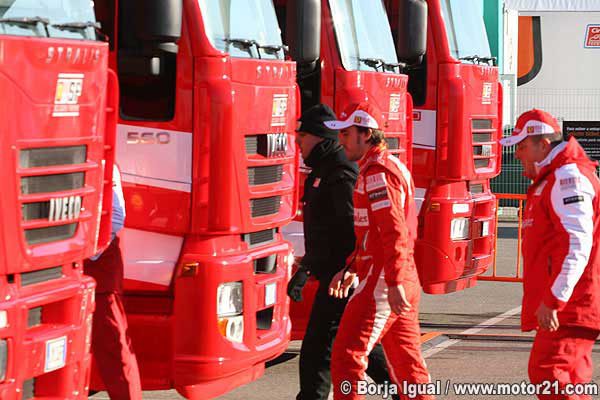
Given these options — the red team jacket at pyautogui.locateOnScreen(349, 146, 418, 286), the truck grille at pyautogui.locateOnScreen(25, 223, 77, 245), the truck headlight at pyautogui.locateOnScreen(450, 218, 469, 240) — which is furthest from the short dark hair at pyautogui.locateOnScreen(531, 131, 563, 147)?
the truck headlight at pyautogui.locateOnScreen(450, 218, 469, 240)

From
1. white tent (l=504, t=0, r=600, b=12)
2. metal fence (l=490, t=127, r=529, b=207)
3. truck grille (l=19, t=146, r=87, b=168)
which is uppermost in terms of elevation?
white tent (l=504, t=0, r=600, b=12)

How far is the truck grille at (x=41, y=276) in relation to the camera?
5.96 meters

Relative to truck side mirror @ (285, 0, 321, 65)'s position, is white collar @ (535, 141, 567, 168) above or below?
below

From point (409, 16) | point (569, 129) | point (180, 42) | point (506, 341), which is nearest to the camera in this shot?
point (180, 42)

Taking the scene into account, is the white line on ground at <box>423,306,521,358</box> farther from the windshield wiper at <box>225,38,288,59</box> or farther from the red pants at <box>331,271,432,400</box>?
the red pants at <box>331,271,432,400</box>

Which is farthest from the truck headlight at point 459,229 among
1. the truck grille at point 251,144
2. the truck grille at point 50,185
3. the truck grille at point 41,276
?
the truck grille at point 41,276

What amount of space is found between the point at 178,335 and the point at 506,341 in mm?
5043

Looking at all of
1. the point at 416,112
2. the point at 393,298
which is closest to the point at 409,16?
the point at 416,112

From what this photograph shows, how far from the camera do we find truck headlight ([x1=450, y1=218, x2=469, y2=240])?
520 inches

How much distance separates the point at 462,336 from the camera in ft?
42.0

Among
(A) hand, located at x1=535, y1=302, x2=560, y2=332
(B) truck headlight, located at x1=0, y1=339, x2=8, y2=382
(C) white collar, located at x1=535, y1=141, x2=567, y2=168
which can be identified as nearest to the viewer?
(B) truck headlight, located at x1=0, y1=339, x2=8, y2=382

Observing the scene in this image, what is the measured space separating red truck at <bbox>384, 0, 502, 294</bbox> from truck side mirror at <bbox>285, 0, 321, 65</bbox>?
3822mm

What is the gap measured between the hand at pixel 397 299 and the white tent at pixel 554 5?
81.7ft

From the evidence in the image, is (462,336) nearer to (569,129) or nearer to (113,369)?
(113,369)
